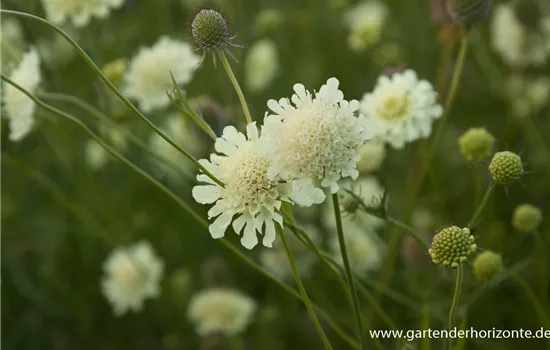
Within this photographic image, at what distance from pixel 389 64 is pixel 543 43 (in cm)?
46

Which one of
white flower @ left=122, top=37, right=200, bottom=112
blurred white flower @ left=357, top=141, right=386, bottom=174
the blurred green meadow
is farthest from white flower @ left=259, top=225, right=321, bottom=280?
white flower @ left=122, top=37, right=200, bottom=112

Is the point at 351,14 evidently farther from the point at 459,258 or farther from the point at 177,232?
the point at 459,258

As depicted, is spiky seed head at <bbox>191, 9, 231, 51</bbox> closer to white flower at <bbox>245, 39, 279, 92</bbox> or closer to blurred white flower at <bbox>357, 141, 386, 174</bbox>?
blurred white flower at <bbox>357, 141, 386, 174</bbox>

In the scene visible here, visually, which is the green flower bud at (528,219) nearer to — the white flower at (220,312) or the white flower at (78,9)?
the white flower at (220,312)

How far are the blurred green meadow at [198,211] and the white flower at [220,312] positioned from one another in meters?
0.04

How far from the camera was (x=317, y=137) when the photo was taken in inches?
32.3

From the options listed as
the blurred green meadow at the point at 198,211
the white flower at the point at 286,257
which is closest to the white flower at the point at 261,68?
the blurred green meadow at the point at 198,211

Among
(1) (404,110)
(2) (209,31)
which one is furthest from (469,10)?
(2) (209,31)

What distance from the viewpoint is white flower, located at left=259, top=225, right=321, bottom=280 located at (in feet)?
5.82

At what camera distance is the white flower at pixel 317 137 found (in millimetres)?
809

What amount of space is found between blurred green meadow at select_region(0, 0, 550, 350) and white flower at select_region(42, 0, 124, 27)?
0.14 m

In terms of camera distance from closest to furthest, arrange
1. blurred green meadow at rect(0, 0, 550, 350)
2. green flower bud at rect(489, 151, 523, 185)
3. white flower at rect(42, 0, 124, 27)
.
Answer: green flower bud at rect(489, 151, 523, 185), white flower at rect(42, 0, 124, 27), blurred green meadow at rect(0, 0, 550, 350)

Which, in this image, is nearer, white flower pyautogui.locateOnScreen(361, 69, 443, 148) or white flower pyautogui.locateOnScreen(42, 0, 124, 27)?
white flower pyautogui.locateOnScreen(361, 69, 443, 148)

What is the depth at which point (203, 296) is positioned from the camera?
1.71 m
